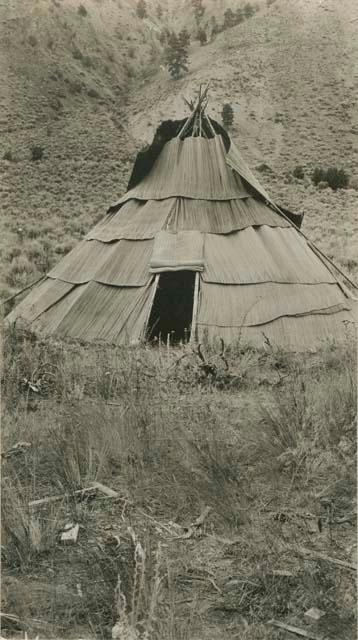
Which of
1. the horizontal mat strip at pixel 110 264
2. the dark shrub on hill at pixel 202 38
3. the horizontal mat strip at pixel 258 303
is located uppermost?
the dark shrub on hill at pixel 202 38

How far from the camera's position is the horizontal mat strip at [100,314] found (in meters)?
9.20

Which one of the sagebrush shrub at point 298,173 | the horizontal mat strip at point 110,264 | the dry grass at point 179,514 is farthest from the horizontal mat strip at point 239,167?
the sagebrush shrub at point 298,173

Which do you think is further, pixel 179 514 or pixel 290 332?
pixel 290 332

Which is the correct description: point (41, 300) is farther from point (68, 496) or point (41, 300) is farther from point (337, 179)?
point (337, 179)

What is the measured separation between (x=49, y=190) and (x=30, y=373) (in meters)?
24.2

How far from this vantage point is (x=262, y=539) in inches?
136

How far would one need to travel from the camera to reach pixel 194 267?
31.7 feet

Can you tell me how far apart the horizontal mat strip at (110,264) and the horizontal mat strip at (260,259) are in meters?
0.88

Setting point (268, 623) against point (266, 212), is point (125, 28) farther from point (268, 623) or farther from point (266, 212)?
point (268, 623)

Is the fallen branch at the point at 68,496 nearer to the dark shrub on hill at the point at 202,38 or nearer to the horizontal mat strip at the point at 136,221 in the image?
the horizontal mat strip at the point at 136,221

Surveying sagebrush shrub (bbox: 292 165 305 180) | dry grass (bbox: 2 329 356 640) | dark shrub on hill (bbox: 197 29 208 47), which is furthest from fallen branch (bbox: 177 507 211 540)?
dark shrub on hill (bbox: 197 29 208 47)

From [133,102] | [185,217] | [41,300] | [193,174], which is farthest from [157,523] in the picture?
[133,102]

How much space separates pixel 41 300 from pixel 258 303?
10.8 ft

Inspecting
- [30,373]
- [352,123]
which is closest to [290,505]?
[30,373]
